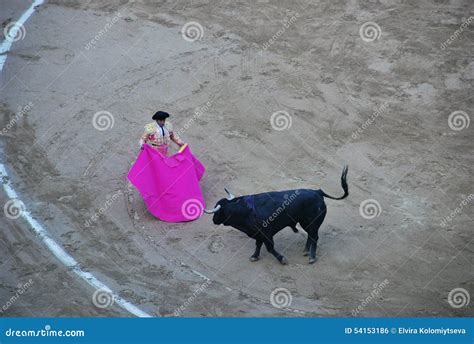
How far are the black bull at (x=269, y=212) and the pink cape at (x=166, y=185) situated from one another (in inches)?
57.9

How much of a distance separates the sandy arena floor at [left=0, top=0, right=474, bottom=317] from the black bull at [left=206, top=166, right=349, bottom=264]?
57cm

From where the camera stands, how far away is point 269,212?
36.4 feet

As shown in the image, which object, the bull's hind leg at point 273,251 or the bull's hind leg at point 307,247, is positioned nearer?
the bull's hind leg at point 273,251

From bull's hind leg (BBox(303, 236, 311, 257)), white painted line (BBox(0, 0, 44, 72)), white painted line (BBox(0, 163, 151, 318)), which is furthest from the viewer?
white painted line (BBox(0, 0, 44, 72))

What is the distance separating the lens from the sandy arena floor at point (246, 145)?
11.1 meters

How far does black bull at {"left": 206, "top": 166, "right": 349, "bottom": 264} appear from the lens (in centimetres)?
1109

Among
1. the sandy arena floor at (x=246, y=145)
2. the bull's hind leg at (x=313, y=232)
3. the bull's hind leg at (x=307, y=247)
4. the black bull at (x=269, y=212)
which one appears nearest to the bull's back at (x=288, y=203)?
the black bull at (x=269, y=212)

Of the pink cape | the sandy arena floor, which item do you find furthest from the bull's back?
the pink cape

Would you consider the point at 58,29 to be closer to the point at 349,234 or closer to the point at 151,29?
the point at 151,29

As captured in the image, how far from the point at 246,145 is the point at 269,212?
3443 mm

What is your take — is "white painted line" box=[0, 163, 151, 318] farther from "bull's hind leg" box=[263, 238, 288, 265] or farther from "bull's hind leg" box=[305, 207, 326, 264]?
"bull's hind leg" box=[305, 207, 326, 264]

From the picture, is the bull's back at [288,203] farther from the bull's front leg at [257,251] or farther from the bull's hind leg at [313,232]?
the bull's front leg at [257,251]

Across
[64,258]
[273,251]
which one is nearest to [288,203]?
[273,251]

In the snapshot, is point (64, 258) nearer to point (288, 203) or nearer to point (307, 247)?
point (288, 203)
